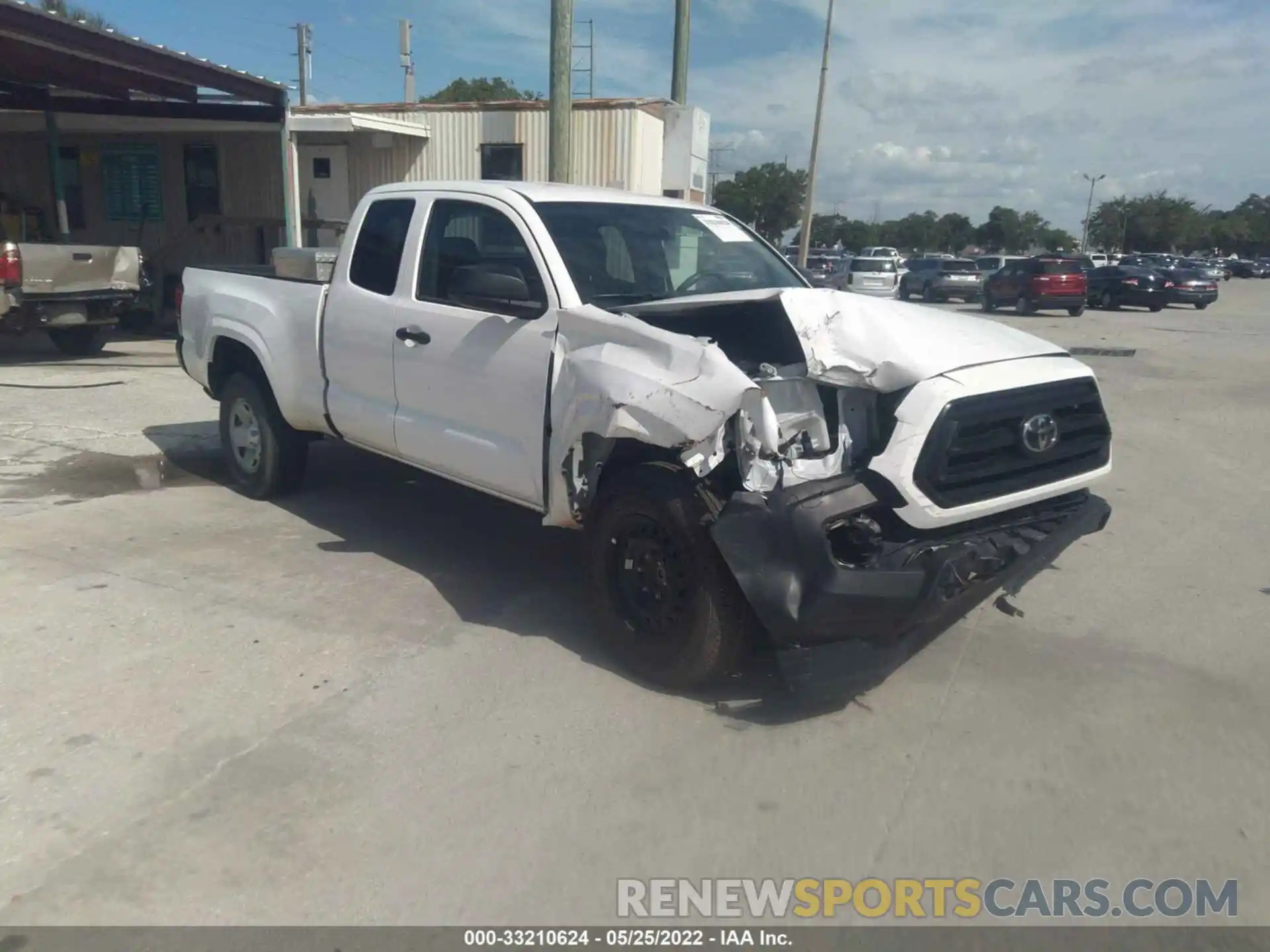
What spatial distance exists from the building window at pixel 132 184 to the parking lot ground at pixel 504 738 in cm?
1609

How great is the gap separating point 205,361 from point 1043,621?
18.6 ft

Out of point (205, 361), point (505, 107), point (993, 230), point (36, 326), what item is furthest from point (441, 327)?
point (993, 230)

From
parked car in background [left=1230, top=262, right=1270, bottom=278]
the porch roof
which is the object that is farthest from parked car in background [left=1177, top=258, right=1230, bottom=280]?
the porch roof

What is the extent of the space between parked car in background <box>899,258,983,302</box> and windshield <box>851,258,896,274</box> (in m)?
2.48

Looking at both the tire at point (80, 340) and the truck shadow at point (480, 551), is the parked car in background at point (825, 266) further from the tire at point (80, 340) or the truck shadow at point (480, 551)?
the truck shadow at point (480, 551)

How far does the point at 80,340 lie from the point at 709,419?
42.4ft

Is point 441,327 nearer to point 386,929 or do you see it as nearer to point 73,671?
point 73,671

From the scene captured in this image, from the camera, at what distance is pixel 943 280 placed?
112 feet

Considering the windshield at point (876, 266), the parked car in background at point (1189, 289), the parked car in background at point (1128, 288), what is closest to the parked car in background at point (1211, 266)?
the parked car in background at point (1189, 289)

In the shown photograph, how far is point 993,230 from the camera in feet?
312

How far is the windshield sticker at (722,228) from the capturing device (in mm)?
5867

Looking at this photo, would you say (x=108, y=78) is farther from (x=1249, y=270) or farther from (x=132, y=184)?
(x=1249, y=270)

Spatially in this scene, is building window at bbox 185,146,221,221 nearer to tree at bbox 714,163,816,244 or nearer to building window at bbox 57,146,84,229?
building window at bbox 57,146,84,229

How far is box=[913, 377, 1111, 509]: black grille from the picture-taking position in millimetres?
3855
